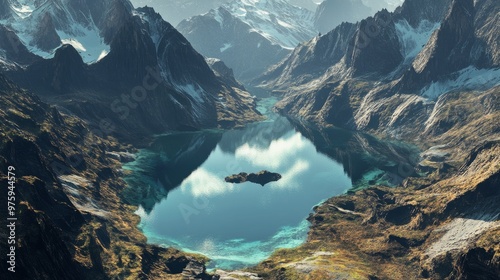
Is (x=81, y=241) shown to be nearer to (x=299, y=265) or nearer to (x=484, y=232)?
(x=299, y=265)

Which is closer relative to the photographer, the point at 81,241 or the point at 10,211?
the point at 10,211

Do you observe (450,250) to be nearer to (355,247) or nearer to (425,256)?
(425,256)

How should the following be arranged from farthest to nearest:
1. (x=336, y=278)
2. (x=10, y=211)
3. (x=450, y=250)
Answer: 1. (x=450, y=250)
2. (x=336, y=278)
3. (x=10, y=211)

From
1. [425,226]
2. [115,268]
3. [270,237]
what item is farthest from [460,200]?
[115,268]

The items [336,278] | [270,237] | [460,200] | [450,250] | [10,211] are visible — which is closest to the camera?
[10,211]

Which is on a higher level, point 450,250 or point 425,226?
point 425,226

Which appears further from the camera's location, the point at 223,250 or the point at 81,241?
the point at 223,250

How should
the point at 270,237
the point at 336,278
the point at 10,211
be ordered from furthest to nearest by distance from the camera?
the point at 270,237 < the point at 336,278 < the point at 10,211

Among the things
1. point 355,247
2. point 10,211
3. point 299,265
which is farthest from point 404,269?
point 10,211

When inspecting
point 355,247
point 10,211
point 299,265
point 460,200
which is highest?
point 460,200
